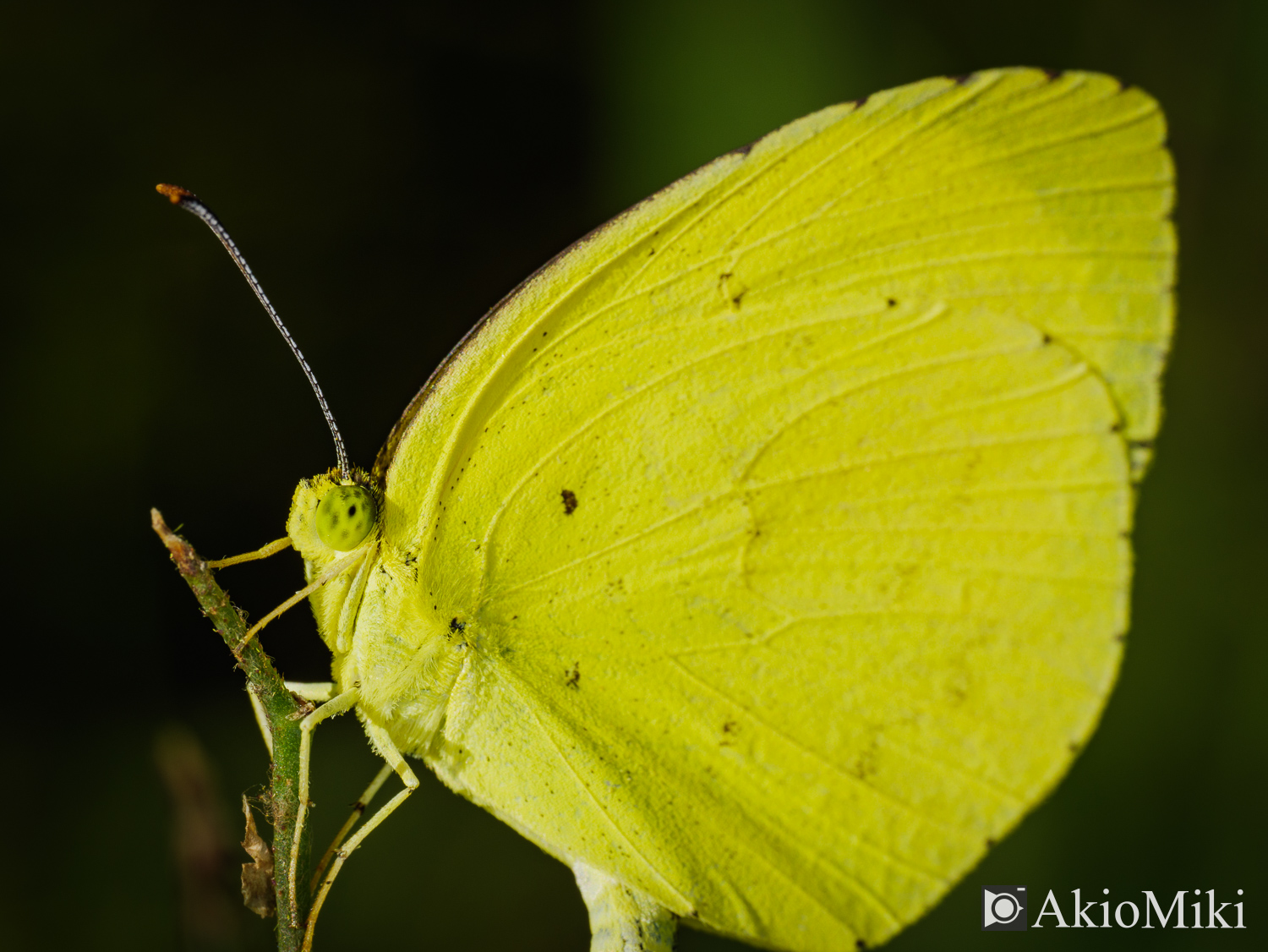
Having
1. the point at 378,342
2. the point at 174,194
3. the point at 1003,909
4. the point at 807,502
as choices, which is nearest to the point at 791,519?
the point at 807,502

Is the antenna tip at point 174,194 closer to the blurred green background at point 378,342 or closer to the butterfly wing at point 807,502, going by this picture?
the butterfly wing at point 807,502

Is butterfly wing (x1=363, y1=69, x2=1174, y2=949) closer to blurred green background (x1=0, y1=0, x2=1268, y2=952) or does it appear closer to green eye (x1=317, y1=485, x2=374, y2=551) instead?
green eye (x1=317, y1=485, x2=374, y2=551)

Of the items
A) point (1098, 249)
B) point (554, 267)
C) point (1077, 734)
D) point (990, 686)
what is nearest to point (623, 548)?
point (554, 267)

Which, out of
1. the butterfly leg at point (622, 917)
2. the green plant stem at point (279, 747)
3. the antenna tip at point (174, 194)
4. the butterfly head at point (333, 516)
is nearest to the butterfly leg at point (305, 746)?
the green plant stem at point (279, 747)

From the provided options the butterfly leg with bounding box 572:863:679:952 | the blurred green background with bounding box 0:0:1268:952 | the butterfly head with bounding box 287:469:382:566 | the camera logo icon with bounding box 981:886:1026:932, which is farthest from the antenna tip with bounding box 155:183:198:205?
the camera logo icon with bounding box 981:886:1026:932

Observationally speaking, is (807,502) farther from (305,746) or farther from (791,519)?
(305,746)

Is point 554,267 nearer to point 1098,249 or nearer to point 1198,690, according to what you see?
point 1098,249

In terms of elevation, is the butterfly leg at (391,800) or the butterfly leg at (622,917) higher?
the butterfly leg at (391,800)
